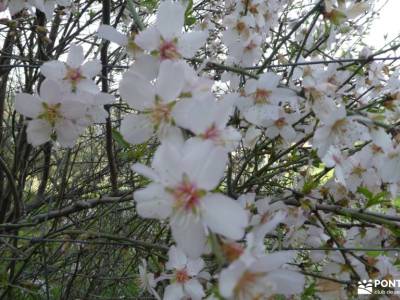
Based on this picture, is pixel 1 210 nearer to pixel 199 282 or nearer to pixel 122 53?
pixel 122 53

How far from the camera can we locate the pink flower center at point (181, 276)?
5.08ft

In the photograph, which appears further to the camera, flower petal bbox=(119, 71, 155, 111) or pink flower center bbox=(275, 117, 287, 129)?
A: pink flower center bbox=(275, 117, 287, 129)

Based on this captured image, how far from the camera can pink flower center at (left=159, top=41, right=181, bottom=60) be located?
1184 millimetres

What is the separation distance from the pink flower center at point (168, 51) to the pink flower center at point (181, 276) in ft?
2.53

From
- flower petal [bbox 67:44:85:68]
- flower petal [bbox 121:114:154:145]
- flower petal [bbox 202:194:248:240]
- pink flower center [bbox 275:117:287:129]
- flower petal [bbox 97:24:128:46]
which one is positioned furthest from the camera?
pink flower center [bbox 275:117:287:129]

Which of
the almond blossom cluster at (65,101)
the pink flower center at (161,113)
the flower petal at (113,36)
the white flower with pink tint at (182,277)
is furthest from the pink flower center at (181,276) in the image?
the flower petal at (113,36)

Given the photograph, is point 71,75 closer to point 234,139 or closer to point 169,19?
point 169,19

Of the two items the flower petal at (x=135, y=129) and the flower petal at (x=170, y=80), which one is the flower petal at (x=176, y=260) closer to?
the flower petal at (x=135, y=129)

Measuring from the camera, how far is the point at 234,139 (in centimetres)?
104

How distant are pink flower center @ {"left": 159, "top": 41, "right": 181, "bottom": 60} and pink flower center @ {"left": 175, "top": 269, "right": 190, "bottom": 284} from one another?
771mm

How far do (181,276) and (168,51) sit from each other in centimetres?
79

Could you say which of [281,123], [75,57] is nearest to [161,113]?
[75,57]

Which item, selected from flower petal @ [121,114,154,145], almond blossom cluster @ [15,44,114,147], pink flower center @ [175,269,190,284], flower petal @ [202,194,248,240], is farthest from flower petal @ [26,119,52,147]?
flower petal @ [202,194,248,240]

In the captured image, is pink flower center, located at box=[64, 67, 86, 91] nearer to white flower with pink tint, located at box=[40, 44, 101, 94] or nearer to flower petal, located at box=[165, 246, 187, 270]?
white flower with pink tint, located at box=[40, 44, 101, 94]
